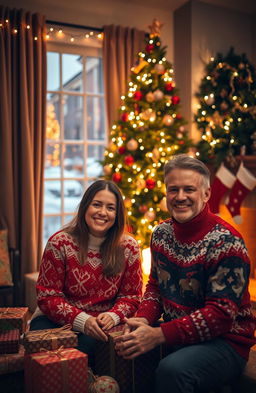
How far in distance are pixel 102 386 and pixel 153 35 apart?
3.28 m

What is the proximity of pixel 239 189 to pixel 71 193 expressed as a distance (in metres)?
1.64

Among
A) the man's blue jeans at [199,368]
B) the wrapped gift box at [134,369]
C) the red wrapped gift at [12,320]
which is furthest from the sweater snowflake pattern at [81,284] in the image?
the man's blue jeans at [199,368]

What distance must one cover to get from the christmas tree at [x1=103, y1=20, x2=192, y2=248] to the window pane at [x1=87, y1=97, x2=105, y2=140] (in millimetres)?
441

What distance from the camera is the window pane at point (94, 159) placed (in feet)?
14.7

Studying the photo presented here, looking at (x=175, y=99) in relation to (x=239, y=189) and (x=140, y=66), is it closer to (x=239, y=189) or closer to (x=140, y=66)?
(x=140, y=66)

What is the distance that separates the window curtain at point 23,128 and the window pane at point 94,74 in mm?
641

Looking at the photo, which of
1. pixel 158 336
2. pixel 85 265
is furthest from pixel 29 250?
pixel 158 336

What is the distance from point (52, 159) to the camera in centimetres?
433

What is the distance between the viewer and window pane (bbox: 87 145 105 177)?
4.48 metres

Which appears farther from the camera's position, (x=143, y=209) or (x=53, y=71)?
(x=53, y=71)

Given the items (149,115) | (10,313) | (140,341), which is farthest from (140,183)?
(140,341)

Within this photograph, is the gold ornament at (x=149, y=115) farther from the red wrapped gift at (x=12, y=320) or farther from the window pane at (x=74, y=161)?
the red wrapped gift at (x=12, y=320)

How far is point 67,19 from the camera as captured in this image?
4070 millimetres

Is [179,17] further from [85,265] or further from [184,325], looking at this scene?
[184,325]
